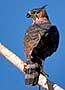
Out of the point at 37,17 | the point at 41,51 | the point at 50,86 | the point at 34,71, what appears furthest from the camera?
the point at 37,17

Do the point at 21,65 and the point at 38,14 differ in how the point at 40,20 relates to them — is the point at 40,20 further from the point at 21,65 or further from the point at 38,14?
the point at 21,65

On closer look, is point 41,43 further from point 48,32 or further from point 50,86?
point 50,86

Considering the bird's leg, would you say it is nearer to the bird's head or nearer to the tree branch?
the tree branch

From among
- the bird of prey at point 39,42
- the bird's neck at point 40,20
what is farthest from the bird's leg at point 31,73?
the bird's neck at point 40,20

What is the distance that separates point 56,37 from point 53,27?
0.26ft

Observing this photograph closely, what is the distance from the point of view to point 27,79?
1.76 meters

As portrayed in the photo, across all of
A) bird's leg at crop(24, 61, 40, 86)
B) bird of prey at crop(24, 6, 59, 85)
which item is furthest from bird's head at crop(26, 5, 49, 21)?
bird's leg at crop(24, 61, 40, 86)

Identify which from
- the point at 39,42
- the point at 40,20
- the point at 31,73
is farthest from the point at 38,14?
the point at 31,73

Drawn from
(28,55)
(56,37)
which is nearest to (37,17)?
(56,37)

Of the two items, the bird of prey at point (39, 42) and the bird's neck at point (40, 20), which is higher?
the bird's neck at point (40, 20)

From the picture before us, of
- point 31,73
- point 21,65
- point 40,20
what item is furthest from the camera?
point 40,20

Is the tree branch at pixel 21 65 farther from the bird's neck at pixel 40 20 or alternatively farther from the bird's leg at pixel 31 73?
the bird's neck at pixel 40 20

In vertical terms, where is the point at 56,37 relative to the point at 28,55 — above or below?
above

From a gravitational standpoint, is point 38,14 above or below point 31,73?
above
